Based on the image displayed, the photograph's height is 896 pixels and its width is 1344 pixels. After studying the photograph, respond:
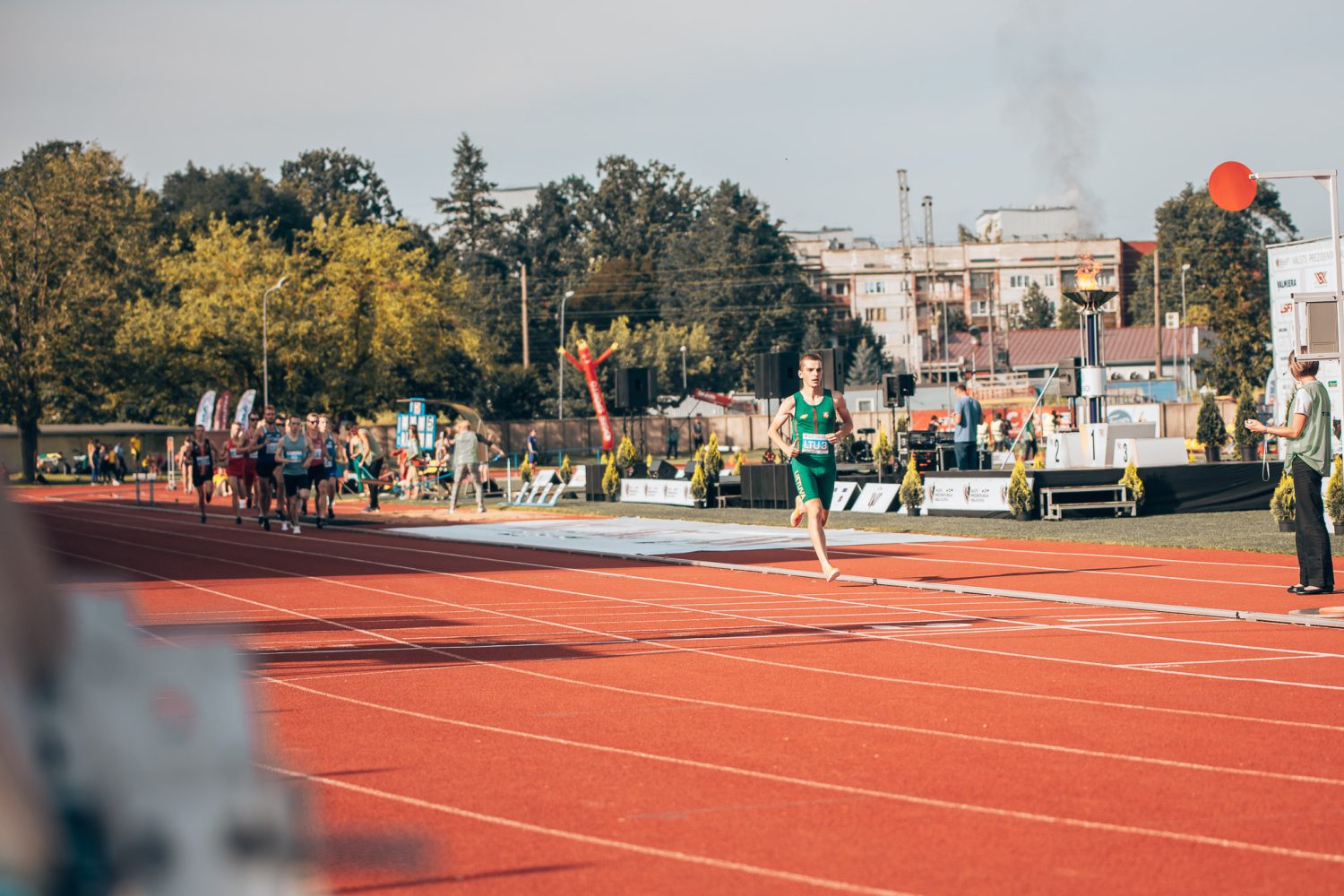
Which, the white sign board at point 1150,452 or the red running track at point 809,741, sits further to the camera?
the white sign board at point 1150,452

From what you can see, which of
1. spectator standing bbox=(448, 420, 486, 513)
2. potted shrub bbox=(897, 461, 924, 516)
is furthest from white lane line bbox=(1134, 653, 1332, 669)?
spectator standing bbox=(448, 420, 486, 513)

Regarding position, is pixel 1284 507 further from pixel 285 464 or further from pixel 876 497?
pixel 285 464

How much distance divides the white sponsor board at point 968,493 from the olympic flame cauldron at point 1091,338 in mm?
9533

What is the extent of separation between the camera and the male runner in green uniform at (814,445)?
14117mm

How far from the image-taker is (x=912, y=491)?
25281 millimetres

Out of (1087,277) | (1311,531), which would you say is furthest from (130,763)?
(1087,277)

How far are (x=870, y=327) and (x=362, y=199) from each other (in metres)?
44.8

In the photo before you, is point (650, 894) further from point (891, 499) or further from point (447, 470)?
point (447, 470)

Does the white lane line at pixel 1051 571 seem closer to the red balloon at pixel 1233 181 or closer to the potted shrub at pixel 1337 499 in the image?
the red balloon at pixel 1233 181

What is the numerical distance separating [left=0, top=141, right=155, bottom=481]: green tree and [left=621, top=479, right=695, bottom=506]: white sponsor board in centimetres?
3646

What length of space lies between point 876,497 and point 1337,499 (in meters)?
9.36

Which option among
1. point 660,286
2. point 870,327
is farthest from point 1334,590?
point 870,327

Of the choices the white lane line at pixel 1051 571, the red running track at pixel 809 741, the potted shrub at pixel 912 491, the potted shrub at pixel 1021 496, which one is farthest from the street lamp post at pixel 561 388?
the red running track at pixel 809 741

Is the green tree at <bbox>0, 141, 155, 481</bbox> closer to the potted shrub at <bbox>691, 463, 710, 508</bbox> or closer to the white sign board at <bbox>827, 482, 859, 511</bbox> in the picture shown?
the potted shrub at <bbox>691, 463, 710, 508</bbox>
